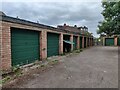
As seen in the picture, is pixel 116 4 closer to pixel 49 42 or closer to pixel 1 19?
pixel 49 42

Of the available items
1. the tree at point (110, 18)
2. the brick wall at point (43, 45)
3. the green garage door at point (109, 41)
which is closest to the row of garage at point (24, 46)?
the brick wall at point (43, 45)

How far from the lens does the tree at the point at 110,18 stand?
1859cm

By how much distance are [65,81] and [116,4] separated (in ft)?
52.1

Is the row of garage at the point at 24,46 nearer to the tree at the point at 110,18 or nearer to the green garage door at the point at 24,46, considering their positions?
the green garage door at the point at 24,46

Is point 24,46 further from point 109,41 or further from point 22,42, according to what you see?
point 109,41

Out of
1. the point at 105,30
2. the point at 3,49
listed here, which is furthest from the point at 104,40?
the point at 3,49

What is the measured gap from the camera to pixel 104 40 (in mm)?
41750

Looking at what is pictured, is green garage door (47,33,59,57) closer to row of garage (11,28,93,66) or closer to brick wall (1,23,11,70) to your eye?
row of garage (11,28,93,66)

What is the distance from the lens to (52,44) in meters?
13.1

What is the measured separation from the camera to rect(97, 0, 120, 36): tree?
61.0 feet

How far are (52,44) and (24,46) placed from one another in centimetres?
451

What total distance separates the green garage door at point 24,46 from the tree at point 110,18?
39.9ft

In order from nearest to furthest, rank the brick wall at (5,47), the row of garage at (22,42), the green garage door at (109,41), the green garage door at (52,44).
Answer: the brick wall at (5,47) < the row of garage at (22,42) < the green garage door at (52,44) < the green garage door at (109,41)

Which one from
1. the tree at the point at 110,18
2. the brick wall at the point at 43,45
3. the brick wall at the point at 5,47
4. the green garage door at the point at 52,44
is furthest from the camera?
the tree at the point at 110,18
